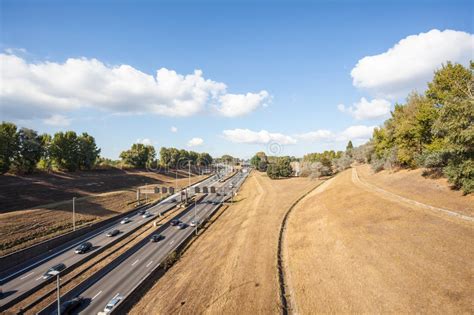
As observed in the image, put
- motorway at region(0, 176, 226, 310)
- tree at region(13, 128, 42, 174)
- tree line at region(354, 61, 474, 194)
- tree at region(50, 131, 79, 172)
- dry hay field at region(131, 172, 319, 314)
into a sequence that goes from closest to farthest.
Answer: dry hay field at region(131, 172, 319, 314)
motorway at region(0, 176, 226, 310)
tree line at region(354, 61, 474, 194)
tree at region(13, 128, 42, 174)
tree at region(50, 131, 79, 172)

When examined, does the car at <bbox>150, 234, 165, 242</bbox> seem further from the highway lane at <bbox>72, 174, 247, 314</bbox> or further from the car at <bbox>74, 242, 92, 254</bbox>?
the car at <bbox>74, 242, 92, 254</bbox>

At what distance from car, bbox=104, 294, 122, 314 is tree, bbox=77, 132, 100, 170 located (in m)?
94.0

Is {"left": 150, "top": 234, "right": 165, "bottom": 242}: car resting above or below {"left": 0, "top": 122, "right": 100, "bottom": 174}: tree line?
below

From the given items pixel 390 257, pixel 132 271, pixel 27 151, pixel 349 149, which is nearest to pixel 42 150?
pixel 27 151

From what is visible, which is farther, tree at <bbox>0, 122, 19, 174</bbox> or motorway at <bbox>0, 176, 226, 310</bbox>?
tree at <bbox>0, 122, 19, 174</bbox>

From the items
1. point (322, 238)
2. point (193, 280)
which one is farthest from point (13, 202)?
point (322, 238)

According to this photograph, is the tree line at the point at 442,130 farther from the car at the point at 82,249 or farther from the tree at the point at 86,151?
the tree at the point at 86,151

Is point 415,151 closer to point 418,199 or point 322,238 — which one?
point 418,199

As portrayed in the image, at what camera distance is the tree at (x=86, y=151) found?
3842 inches

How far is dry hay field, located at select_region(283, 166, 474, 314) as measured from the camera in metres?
17.9

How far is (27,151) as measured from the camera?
247 ft

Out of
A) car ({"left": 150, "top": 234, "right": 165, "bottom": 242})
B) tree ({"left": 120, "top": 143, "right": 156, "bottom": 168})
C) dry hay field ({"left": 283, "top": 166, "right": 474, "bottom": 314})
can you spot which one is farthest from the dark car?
tree ({"left": 120, "top": 143, "right": 156, "bottom": 168})

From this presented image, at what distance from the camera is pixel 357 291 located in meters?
20.3

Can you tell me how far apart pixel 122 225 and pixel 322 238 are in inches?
1816
